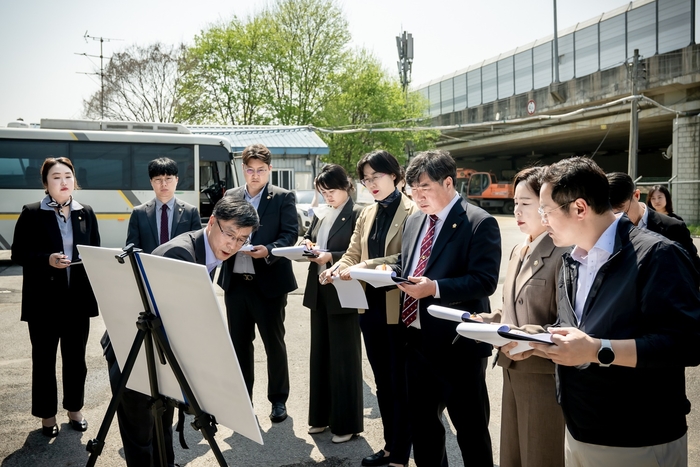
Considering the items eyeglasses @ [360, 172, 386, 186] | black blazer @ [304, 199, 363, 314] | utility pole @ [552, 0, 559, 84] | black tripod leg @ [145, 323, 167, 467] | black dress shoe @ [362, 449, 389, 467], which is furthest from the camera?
utility pole @ [552, 0, 559, 84]

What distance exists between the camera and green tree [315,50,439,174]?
32.6 m

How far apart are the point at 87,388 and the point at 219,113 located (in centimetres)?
2939

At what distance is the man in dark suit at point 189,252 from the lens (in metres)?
2.71

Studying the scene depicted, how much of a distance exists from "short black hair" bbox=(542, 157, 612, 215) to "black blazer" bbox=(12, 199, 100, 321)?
3399mm

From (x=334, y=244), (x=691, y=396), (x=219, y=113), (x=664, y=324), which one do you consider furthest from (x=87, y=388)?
(x=219, y=113)

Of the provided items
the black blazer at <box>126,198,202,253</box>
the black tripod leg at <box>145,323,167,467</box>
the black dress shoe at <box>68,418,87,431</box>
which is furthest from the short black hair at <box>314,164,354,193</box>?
the black dress shoe at <box>68,418,87,431</box>

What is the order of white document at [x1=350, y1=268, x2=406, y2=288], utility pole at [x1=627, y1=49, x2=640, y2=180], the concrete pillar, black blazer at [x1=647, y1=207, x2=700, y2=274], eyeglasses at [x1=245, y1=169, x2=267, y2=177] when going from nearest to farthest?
white document at [x1=350, y1=268, x2=406, y2=288] → eyeglasses at [x1=245, y1=169, x2=267, y2=177] → black blazer at [x1=647, y1=207, x2=700, y2=274] → utility pole at [x1=627, y1=49, x2=640, y2=180] → the concrete pillar

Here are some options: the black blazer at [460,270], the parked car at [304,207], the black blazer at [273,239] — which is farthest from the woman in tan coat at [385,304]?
the parked car at [304,207]

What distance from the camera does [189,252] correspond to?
272 centimetres

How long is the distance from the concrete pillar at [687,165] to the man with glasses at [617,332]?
21831 mm

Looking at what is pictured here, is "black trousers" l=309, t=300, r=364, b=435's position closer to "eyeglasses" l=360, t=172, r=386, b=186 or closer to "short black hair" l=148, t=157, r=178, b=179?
"eyeglasses" l=360, t=172, r=386, b=186

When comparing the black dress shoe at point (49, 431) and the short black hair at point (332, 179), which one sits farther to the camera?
the short black hair at point (332, 179)

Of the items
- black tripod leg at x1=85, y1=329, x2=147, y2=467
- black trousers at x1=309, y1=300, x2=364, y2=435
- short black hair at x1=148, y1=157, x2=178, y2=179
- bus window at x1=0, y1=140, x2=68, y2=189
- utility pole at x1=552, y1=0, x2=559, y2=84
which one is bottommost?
black trousers at x1=309, y1=300, x2=364, y2=435

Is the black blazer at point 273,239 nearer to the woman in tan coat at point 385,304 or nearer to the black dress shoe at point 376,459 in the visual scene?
the woman in tan coat at point 385,304
